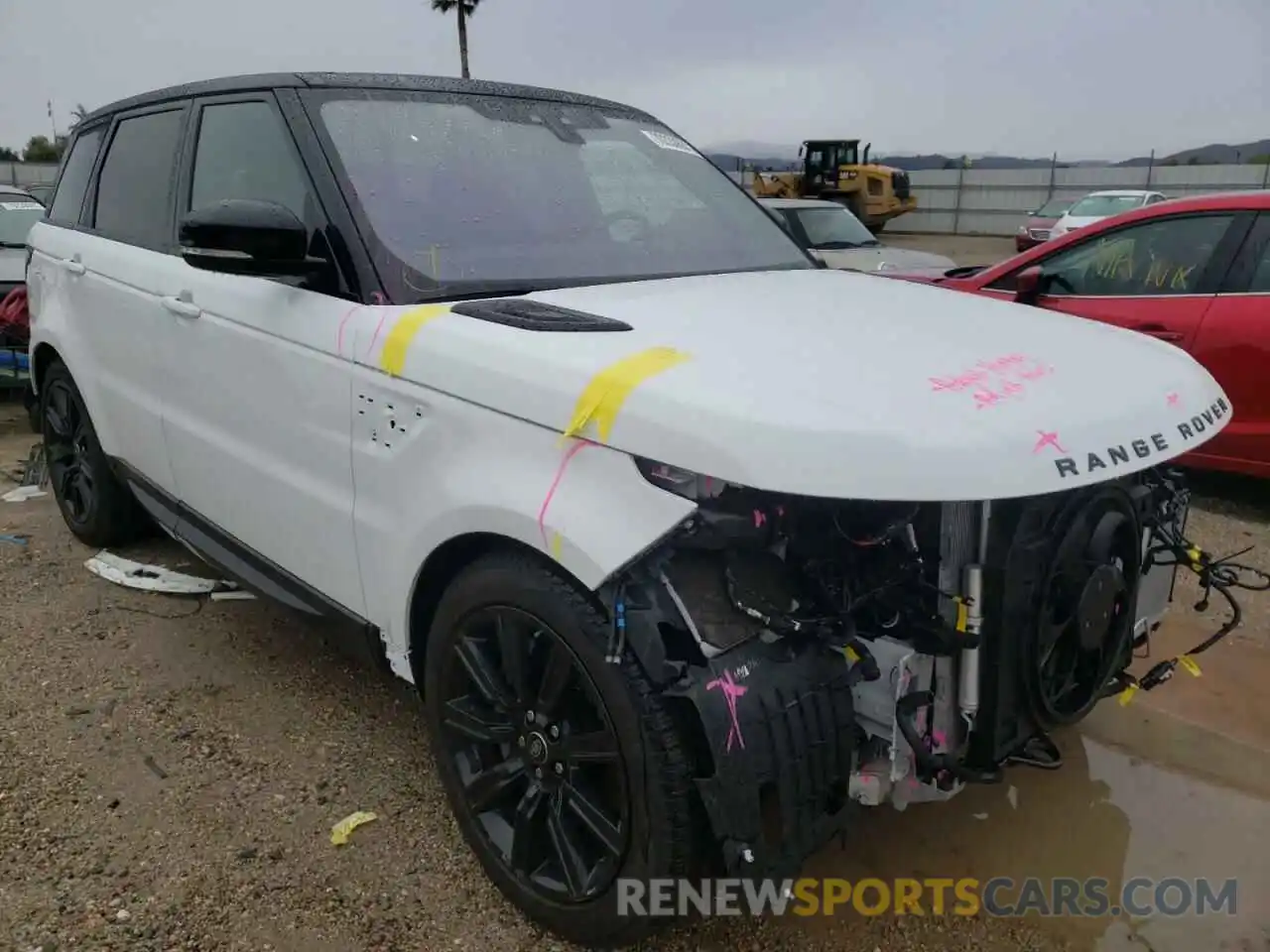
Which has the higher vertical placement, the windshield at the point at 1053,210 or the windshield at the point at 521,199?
the windshield at the point at 521,199

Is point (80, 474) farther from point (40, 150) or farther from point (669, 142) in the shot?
point (40, 150)

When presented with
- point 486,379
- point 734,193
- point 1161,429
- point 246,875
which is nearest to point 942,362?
point 1161,429

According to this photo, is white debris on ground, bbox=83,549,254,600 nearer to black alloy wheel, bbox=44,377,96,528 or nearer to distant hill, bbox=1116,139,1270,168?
black alloy wheel, bbox=44,377,96,528

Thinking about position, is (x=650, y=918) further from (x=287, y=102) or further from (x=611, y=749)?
(x=287, y=102)

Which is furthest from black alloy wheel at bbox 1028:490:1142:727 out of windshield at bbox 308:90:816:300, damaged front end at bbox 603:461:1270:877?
windshield at bbox 308:90:816:300

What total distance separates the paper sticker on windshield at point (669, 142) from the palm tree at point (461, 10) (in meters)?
32.1

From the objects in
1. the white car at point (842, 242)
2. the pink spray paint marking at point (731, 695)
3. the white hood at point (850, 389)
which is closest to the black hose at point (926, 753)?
the pink spray paint marking at point (731, 695)

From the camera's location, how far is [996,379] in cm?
199

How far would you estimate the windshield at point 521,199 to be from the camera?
2.60m

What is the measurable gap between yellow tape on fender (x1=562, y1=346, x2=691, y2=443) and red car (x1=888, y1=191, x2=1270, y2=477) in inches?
158

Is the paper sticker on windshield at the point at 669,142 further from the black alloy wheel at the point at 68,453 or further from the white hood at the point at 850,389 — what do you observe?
the black alloy wheel at the point at 68,453

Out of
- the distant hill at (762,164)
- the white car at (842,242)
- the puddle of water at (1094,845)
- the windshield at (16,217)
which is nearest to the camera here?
the puddle of water at (1094,845)

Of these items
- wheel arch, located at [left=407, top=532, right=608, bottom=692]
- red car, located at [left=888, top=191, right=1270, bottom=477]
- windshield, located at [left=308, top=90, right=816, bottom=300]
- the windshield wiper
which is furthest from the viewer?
the windshield wiper

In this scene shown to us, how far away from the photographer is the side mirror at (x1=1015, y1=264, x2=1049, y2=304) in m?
5.43
